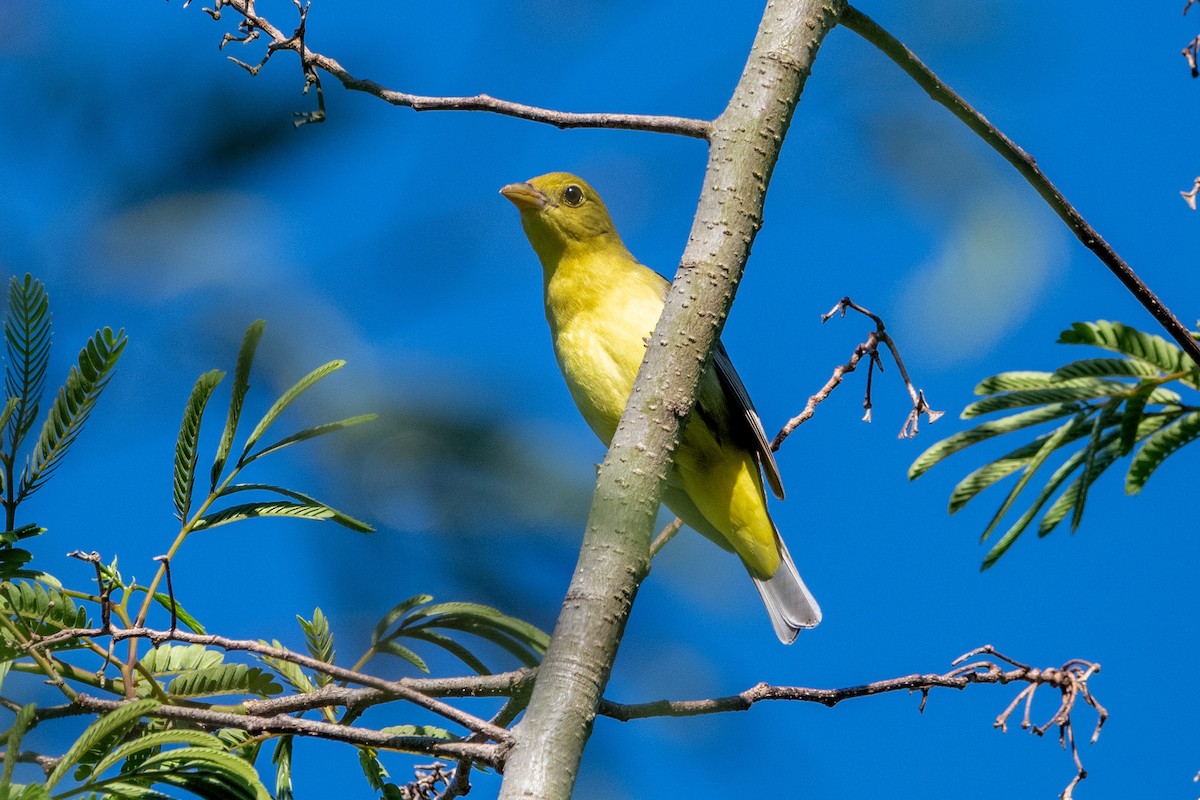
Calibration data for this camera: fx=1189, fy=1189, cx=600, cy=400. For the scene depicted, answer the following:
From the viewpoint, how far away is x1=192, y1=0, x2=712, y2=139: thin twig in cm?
233

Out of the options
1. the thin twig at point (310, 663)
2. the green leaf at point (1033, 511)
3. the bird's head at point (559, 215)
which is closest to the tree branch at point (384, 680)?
the thin twig at point (310, 663)

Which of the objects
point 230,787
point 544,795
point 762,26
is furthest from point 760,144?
point 230,787

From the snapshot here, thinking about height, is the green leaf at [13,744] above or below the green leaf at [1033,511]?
below

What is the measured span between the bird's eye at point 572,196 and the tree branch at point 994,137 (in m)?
3.03

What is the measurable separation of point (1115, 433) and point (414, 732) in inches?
56.7

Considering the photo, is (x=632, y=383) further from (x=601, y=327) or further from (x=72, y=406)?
(x=72, y=406)

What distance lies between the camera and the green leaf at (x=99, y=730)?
144 cm

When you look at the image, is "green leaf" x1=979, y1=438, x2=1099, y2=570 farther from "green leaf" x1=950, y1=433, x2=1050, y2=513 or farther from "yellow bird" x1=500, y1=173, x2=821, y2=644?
"yellow bird" x1=500, y1=173, x2=821, y2=644

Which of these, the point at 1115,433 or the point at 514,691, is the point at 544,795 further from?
the point at 1115,433

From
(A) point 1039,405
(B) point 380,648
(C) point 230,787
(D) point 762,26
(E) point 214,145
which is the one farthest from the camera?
(D) point 762,26

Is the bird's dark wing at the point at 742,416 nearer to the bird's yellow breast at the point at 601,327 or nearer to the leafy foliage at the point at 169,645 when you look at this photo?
the bird's yellow breast at the point at 601,327

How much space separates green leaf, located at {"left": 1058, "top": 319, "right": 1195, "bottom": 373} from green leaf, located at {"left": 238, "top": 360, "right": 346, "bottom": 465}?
57.3 inches

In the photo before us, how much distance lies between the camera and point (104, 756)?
1.68 meters

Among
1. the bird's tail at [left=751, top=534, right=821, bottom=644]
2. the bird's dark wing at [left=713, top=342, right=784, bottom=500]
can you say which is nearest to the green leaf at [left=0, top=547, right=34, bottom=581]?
the bird's dark wing at [left=713, top=342, right=784, bottom=500]
